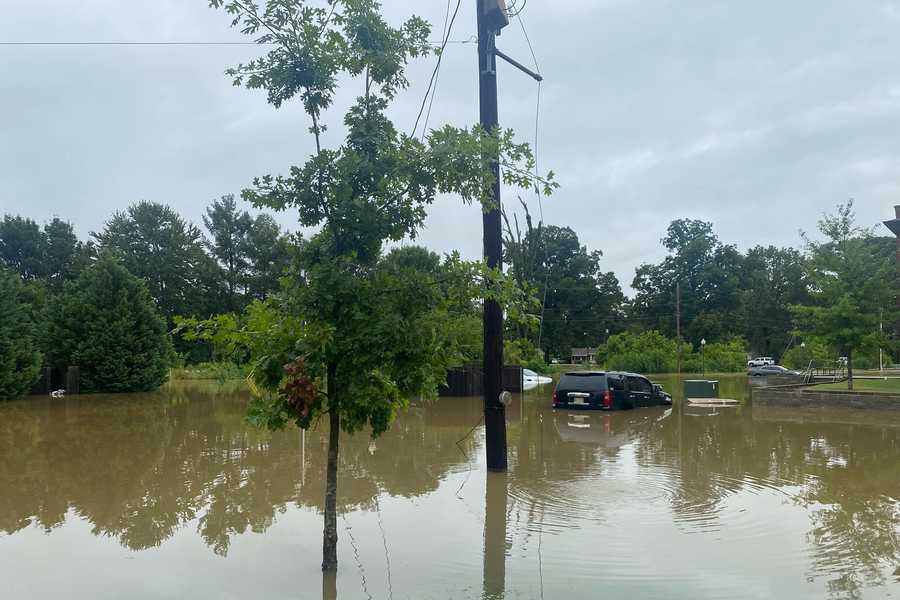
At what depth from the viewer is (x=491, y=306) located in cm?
1104

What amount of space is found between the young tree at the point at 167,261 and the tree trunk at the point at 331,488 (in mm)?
63677

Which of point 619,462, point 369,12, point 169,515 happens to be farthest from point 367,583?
point 619,462

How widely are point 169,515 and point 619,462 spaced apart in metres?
7.77

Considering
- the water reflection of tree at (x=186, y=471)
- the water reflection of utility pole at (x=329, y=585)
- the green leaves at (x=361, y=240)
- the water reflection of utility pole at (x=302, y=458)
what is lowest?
the water reflection of tree at (x=186, y=471)

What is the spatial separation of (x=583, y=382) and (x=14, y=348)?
74.5ft

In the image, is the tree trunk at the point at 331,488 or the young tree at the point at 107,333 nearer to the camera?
the tree trunk at the point at 331,488

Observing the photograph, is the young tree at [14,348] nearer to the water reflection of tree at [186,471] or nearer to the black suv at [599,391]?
the water reflection of tree at [186,471]

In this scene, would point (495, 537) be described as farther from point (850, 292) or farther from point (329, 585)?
point (850, 292)

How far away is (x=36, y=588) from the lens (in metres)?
6.12

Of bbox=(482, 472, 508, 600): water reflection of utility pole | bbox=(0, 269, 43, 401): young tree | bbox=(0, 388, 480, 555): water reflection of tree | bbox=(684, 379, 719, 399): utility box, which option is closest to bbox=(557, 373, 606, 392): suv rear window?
bbox=(0, 388, 480, 555): water reflection of tree

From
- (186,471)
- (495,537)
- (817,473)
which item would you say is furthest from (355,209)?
(817,473)

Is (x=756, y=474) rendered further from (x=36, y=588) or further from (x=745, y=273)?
(x=745, y=273)

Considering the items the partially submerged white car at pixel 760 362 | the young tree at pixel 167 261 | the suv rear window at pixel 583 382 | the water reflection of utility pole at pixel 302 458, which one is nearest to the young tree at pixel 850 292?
the suv rear window at pixel 583 382

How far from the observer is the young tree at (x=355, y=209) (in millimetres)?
5945
